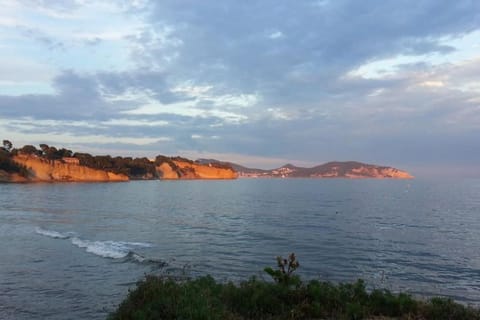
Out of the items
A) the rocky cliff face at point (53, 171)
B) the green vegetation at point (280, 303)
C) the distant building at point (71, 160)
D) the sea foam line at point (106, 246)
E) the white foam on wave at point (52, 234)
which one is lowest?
the white foam on wave at point (52, 234)

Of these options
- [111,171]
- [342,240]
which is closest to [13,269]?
[342,240]

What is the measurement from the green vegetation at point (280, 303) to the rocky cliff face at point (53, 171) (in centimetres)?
14641

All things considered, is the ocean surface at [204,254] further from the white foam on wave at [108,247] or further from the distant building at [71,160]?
the distant building at [71,160]

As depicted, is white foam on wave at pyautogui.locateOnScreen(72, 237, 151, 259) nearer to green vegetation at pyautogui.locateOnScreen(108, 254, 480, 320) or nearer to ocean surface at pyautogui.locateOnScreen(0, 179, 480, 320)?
A: ocean surface at pyautogui.locateOnScreen(0, 179, 480, 320)

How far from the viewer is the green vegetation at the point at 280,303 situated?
30.9ft

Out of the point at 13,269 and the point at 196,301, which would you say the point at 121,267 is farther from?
the point at 196,301

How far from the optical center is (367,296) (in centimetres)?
1135

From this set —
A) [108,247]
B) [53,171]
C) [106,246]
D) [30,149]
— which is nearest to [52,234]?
[106,246]

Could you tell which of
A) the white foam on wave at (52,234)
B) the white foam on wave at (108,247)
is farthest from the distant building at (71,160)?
the white foam on wave at (108,247)

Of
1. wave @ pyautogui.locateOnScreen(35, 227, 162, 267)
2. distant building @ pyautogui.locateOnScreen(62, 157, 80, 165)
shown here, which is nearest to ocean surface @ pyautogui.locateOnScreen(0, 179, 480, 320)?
wave @ pyautogui.locateOnScreen(35, 227, 162, 267)

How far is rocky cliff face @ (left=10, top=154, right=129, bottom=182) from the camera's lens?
A: 470 feet

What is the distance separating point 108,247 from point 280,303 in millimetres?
16871

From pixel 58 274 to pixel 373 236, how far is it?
2226 centimetres

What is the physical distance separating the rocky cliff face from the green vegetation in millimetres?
146410
